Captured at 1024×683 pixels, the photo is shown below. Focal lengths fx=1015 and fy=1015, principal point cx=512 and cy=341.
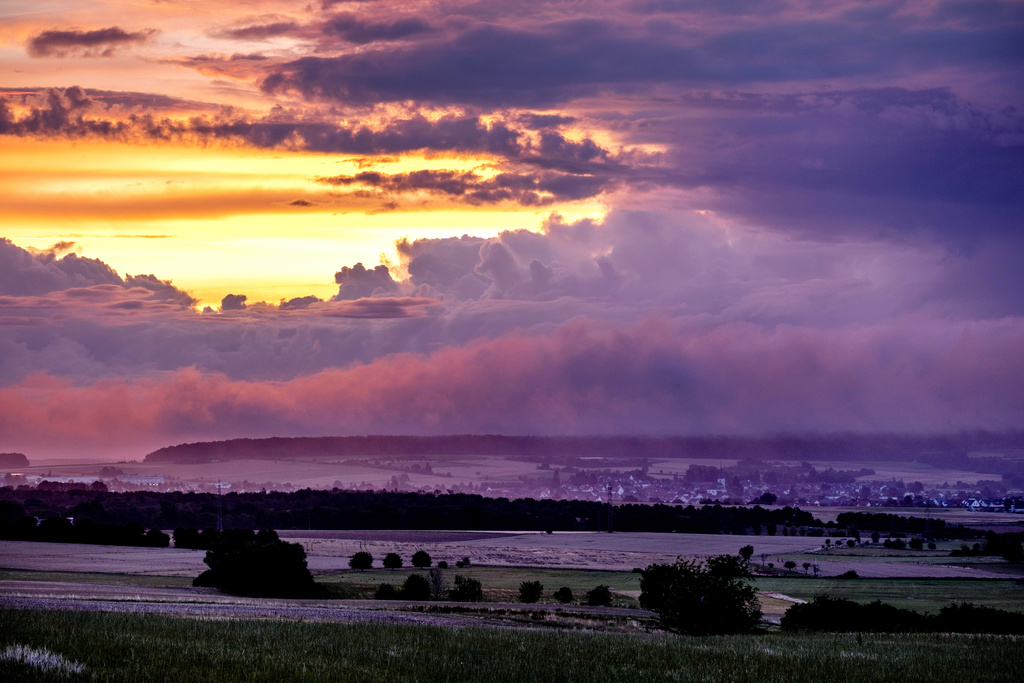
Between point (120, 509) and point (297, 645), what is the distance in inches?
6845

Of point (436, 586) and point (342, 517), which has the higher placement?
point (436, 586)

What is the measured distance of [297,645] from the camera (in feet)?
74.2

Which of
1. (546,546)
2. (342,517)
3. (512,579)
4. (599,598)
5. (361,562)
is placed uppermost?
(599,598)

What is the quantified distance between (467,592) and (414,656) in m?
55.4

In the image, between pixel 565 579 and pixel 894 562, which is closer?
pixel 565 579

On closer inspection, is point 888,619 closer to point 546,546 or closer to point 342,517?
point 546,546

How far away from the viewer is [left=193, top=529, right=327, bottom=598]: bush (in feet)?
246

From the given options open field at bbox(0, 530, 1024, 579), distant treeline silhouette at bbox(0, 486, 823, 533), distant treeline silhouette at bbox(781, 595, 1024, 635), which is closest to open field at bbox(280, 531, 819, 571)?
open field at bbox(0, 530, 1024, 579)

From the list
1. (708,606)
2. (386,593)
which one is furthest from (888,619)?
(386,593)

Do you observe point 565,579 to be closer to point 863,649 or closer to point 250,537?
point 250,537

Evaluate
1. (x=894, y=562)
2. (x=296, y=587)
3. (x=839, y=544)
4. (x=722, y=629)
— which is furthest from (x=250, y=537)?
(x=839, y=544)

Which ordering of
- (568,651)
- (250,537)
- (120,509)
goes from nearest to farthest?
(568,651), (250,537), (120,509)

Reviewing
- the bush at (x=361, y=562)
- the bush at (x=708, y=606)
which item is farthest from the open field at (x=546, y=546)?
the bush at (x=708, y=606)

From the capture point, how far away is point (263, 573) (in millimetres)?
76250
